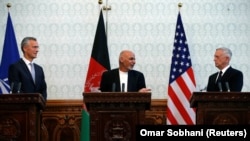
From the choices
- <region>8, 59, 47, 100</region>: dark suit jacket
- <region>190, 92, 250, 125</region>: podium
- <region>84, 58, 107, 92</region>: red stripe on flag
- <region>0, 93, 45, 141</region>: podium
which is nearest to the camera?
<region>0, 93, 45, 141</region>: podium

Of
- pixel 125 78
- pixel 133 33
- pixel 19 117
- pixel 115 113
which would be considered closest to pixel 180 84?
pixel 133 33

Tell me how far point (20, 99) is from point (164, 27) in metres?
4.19

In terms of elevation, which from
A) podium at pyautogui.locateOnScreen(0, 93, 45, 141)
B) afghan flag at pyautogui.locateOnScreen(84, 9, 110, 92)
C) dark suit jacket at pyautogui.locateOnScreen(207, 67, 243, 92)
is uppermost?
afghan flag at pyautogui.locateOnScreen(84, 9, 110, 92)

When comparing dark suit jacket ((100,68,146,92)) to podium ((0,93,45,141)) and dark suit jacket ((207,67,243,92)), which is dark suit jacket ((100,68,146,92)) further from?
podium ((0,93,45,141))

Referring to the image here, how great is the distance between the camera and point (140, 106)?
27.8 feet

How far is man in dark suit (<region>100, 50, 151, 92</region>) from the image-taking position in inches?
370

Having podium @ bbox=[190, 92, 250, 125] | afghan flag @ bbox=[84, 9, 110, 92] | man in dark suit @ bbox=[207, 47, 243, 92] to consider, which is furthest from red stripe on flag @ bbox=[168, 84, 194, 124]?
podium @ bbox=[190, 92, 250, 125]

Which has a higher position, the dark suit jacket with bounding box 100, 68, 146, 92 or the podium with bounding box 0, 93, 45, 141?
the dark suit jacket with bounding box 100, 68, 146, 92

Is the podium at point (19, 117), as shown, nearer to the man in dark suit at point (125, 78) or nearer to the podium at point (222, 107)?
the man in dark suit at point (125, 78)

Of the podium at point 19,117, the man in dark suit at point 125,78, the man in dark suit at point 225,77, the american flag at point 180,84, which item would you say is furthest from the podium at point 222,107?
the american flag at point 180,84

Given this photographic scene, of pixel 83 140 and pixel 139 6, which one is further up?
pixel 139 6

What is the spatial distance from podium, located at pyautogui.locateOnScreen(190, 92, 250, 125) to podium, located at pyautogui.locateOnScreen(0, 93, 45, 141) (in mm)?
2019

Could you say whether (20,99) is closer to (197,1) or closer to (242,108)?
(242,108)

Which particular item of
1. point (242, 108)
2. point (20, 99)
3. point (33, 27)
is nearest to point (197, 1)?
point (33, 27)
